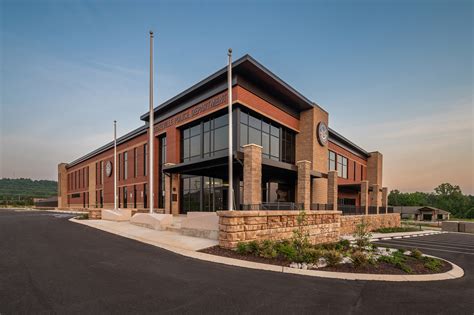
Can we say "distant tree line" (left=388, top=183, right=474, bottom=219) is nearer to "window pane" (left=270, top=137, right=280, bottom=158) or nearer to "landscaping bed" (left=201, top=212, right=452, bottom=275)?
"window pane" (left=270, top=137, right=280, bottom=158)

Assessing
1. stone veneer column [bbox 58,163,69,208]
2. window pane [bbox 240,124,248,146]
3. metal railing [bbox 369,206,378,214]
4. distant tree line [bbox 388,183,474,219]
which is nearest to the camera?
window pane [bbox 240,124,248,146]

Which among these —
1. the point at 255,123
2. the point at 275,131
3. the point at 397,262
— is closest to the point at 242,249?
the point at 397,262

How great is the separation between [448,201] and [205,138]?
428ft

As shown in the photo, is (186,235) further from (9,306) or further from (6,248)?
(9,306)

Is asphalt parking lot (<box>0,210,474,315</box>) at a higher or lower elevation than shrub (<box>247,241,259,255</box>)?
higher

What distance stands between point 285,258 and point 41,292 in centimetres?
698

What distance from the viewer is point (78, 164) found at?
59.3m

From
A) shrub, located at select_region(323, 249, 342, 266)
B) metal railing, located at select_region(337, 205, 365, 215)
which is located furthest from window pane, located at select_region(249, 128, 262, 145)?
shrub, located at select_region(323, 249, 342, 266)

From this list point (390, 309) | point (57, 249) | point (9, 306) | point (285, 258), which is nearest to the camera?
point (9, 306)

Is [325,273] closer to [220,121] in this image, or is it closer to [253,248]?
[253,248]

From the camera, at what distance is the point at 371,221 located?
29.8m

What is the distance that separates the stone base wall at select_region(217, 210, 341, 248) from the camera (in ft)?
33.6

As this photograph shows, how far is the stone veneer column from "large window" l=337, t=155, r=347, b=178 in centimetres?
6788

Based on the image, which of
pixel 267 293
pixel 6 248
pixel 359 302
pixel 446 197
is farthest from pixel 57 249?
pixel 446 197
